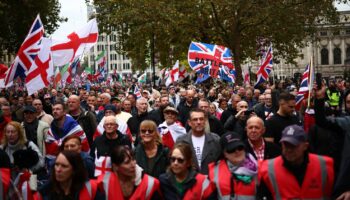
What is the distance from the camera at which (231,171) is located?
192 inches

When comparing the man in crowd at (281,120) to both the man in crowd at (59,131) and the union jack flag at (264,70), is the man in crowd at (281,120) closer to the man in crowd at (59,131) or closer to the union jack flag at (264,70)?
the man in crowd at (59,131)

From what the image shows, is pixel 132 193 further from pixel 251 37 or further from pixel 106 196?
pixel 251 37

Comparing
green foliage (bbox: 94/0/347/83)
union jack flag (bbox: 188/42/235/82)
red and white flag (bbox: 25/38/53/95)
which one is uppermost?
green foliage (bbox: 94/0/347/83)

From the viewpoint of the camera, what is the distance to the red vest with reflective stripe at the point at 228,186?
15.6 feet

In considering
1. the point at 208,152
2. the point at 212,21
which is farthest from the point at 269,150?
the point at 212,21

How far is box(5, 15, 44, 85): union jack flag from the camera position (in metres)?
12.1

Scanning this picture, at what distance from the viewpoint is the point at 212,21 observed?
31.5 m

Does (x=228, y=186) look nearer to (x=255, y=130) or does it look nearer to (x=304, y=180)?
(x=304, y=180)

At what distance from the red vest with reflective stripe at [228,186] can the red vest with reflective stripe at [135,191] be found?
57 cm

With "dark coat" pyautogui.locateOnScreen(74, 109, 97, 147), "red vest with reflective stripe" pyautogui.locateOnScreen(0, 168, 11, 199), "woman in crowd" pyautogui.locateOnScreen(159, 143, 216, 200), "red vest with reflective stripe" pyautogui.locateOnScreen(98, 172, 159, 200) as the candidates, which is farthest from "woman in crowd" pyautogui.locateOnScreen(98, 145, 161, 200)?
"dark coat" pyautogui.locateOnScreen(74, 109, 97, 147)

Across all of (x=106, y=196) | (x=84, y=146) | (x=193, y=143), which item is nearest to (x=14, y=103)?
(x=84, y=146)

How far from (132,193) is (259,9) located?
79.4 feet

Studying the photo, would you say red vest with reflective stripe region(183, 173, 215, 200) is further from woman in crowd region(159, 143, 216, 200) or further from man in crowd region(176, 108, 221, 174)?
man in crowd region(176, 108, 221, 174)

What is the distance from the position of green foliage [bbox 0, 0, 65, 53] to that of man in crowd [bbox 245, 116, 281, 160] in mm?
25265
